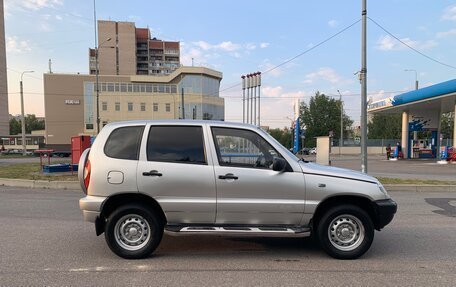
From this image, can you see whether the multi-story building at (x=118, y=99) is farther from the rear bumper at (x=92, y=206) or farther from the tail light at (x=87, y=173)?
the rear bumper at (x=92, y=206)

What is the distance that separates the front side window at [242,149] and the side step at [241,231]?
85 centimetres

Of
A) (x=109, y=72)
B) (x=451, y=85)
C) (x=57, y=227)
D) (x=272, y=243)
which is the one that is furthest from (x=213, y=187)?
(x=109, y=72)

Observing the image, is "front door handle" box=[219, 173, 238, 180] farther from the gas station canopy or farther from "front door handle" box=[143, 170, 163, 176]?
the gas station canopy

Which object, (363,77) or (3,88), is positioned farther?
(3,88)

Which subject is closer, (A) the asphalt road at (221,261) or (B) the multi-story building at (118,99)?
(A) the asphalt road at (221,261)

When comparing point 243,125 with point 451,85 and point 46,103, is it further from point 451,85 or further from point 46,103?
point 46,103

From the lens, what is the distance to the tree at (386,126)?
82.7 metres

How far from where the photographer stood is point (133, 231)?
17.0ft

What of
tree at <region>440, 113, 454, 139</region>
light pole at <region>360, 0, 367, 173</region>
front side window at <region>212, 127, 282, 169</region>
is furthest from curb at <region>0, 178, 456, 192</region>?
tree at <region>440, 113, 454, 139</region>

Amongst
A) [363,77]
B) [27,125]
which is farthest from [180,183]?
[27,125]

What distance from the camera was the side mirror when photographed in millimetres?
5020

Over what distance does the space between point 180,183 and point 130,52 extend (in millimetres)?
115576

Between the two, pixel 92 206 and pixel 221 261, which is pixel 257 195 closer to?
pixel 221 261

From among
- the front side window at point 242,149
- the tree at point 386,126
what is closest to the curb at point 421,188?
the front side window at point 242,149
